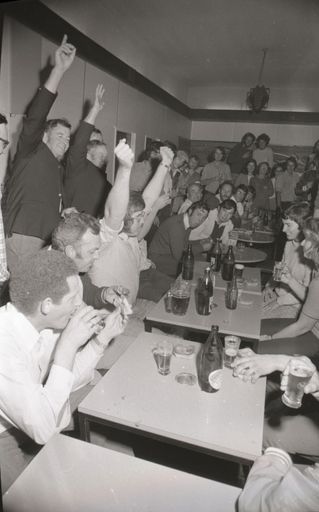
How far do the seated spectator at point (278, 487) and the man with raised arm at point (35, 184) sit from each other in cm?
130

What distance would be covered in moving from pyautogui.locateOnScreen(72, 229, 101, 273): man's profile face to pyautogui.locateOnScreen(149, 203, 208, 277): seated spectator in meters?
1.45

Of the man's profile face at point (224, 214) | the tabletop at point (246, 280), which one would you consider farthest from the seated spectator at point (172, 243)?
the man's profile face at point (224, 214)

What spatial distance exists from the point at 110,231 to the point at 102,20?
3.37 ft

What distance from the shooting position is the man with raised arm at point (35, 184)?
1.62m

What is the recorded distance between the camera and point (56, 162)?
1.85 m

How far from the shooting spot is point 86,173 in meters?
2.35

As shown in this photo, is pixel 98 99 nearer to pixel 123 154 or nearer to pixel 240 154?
pixel 123 154

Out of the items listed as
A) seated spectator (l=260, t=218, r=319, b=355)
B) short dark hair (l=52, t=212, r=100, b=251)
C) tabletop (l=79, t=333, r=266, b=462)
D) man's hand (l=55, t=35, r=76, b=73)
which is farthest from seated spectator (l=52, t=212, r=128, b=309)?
seated spectator (l=260, t=218, r=319, b=355)

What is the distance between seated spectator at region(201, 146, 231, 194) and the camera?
5.92 meters

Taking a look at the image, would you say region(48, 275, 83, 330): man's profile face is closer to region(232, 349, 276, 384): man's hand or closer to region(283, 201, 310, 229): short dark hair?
region(232, 349, 276, 384): man's hand

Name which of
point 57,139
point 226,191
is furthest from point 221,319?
point 226,191

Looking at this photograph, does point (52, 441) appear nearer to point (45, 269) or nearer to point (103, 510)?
point (103, 510)

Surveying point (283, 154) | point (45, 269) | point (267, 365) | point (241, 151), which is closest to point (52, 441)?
point (45, 269)

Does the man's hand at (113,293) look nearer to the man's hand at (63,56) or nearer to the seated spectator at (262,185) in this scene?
the man's hand at (63,56)
